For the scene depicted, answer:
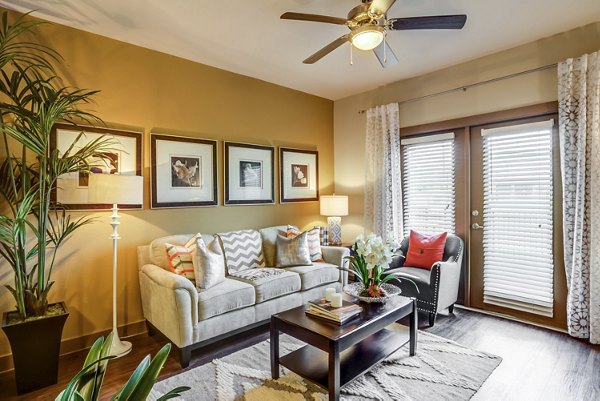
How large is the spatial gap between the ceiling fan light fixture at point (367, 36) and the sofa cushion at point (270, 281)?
217 cm

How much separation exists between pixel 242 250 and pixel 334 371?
189cm

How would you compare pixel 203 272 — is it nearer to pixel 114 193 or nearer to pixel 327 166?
pixel 114 193

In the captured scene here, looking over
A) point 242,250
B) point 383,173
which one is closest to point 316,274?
point 242,250

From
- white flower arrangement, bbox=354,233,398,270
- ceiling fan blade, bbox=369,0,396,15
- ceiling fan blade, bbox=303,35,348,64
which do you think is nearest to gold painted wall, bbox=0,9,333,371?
ceiling fan blade, bbox=303,35,348,64

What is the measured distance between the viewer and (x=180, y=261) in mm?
2902

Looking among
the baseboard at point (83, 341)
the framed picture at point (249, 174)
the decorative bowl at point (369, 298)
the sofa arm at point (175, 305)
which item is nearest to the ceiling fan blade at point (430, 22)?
the decorative bowl at point (369, 298)

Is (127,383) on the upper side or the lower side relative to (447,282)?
upper

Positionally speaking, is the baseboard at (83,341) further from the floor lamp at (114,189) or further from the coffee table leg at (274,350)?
the coffee table leg at (274,350)

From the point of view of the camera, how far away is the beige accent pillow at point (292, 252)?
362 cm

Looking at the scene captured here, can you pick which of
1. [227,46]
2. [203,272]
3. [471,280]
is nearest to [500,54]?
[471,280]

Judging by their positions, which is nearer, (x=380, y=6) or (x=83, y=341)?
(x=380, y=6)

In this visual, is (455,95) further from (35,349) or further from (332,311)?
(35,349)

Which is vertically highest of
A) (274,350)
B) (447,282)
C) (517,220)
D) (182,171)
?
(182,171)

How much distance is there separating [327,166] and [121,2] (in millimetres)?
3325
